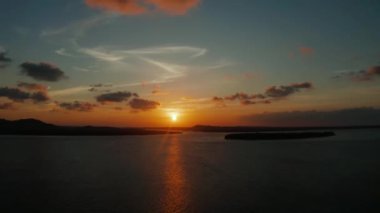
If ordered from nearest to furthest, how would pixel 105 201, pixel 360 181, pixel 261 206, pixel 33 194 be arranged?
1. pixel 261 206
2. pixel 105 201
3. pixel 33 194
4. pixel 360 181

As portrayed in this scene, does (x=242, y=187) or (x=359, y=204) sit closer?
(x=359, y=204)

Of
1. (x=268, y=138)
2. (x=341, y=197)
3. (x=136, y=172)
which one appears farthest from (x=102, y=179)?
(x=268, y=138)

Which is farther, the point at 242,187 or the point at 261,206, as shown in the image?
the point at 242,187

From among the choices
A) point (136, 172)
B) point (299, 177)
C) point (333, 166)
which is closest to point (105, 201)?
point (136, 172)

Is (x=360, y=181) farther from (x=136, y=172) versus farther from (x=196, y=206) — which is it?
(x=136, y=172)

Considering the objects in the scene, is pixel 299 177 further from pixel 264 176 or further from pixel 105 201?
pixel 105 201

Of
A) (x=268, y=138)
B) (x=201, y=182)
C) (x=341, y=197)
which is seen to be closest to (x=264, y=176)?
(x=201, y=182)

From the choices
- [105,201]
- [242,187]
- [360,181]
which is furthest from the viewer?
[360,181]

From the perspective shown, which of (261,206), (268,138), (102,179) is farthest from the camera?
(268,138)

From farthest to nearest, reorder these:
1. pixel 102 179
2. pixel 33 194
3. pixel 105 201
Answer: pixel 102 179
pixel 33 194
pixel 105 201
